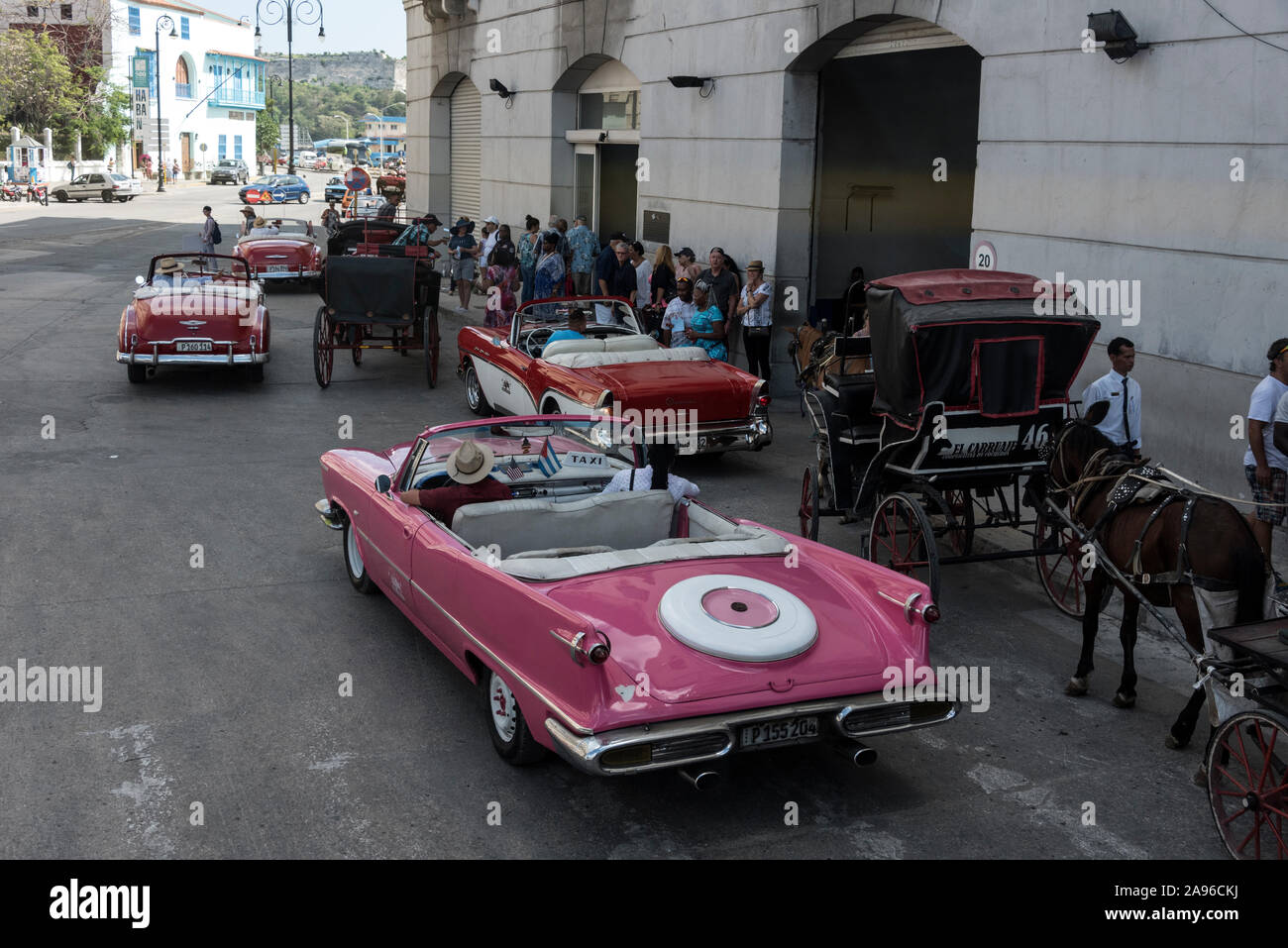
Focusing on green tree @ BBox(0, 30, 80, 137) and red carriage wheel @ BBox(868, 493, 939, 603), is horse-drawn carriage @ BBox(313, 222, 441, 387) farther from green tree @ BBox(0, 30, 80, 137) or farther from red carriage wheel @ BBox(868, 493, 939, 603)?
green tree @ BBox(0, 30, 80, 137)

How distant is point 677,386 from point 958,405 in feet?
13.9

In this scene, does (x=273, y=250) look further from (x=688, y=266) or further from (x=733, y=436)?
(x=733, y=436)

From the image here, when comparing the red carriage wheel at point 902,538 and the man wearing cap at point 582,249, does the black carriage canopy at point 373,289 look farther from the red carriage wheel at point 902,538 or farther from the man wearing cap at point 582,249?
the red carriage wheel at point 902,538

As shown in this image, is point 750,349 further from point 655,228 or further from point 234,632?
point 234,632

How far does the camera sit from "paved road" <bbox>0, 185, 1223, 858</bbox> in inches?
202

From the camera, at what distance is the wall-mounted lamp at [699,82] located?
17609 millimetres

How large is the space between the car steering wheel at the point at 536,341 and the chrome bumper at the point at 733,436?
2.46m

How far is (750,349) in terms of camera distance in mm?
15633

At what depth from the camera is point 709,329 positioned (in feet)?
45.7

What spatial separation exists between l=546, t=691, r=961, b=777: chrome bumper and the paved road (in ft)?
1.34

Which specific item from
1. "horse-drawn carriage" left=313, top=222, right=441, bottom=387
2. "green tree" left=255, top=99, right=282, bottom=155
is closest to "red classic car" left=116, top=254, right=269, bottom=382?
"horse-drawn carriage" left=313, top=222, right=441, bottom=387

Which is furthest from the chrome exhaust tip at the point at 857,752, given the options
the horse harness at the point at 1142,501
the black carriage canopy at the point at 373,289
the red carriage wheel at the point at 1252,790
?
the black carriage canopy at the point at 373,289

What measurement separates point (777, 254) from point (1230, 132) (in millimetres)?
7002

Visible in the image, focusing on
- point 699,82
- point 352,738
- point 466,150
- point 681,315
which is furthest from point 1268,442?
point 466,150
